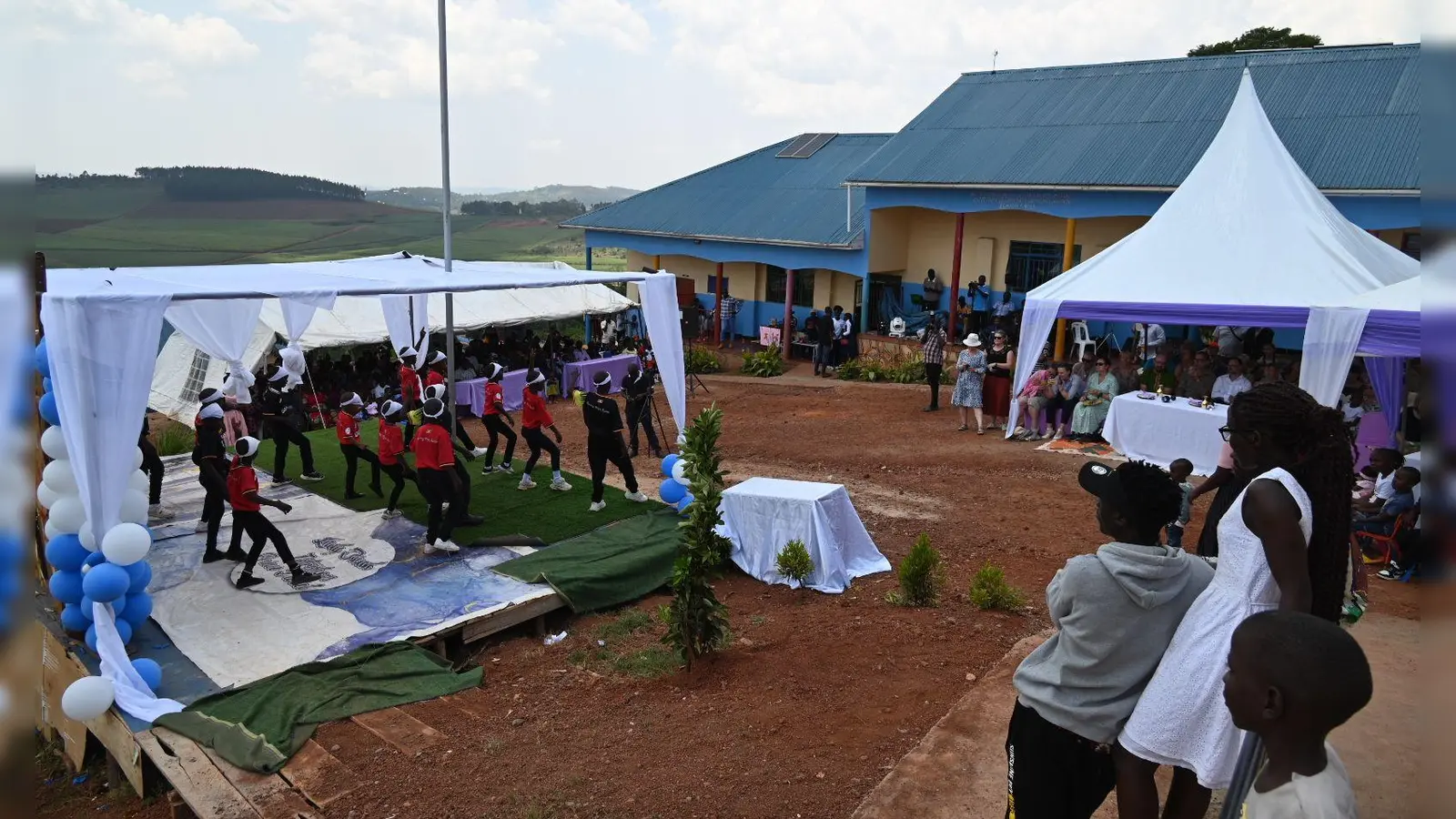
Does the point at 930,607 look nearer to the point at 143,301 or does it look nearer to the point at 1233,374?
the point at 143,301

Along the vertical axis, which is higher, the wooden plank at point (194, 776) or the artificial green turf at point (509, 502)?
the artificial green turf at point (509, 502)

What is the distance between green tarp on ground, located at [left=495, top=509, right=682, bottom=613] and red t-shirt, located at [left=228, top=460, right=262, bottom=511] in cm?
207

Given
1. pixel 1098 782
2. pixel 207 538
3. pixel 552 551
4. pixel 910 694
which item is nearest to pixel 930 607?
pixel 910 694

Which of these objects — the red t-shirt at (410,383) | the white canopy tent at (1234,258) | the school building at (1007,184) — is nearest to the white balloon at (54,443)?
the red t-shirt at (410,383)

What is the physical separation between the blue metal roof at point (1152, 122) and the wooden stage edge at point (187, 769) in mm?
15304

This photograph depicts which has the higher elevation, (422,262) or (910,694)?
(422,262)

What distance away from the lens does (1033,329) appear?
12414 millimetres

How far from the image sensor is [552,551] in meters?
8.60

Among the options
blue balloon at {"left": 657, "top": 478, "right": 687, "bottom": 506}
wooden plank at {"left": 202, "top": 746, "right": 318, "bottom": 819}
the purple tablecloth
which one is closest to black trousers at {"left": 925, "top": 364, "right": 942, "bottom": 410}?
the purple tablecloth

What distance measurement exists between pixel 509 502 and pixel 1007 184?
12.1 metres

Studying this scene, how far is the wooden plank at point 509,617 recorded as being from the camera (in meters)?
7.25

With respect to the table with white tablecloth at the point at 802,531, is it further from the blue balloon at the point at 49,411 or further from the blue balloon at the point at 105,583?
the blue balloon at the point at 49,411

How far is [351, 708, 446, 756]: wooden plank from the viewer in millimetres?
5387

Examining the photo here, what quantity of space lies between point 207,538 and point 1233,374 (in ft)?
39.8
